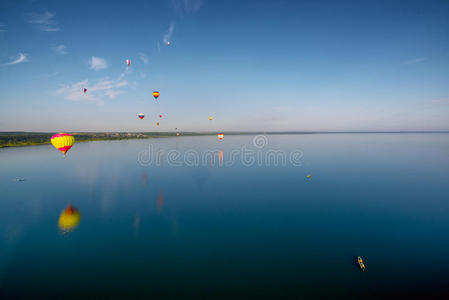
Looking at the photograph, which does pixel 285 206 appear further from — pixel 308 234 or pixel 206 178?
pixel 206 178

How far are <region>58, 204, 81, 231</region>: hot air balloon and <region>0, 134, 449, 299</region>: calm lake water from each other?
0.44 m

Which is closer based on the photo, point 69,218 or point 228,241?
point 228,241

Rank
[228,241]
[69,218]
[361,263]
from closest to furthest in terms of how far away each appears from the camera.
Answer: [361,263] → [228,241] → [69,218]

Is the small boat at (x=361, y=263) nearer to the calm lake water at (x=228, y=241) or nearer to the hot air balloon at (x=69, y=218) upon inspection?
the calm lake water at (x=228, y=241)

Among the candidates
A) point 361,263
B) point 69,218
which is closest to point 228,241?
point 361,263

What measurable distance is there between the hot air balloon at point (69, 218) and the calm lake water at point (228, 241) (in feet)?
1.45

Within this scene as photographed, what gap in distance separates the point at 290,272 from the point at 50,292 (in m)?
12.3

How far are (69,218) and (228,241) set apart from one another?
14983mm

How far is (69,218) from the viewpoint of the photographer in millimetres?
18031

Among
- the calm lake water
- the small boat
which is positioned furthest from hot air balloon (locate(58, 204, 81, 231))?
the small boat

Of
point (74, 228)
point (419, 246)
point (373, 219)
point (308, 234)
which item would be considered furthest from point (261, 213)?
point (74, 228)

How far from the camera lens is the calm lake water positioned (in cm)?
1011

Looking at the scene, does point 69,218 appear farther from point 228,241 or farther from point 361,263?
point 361,263

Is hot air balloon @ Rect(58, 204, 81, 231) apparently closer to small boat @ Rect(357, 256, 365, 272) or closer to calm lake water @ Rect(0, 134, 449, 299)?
calm lake water @ Rect(0, 134, 449, 299)
